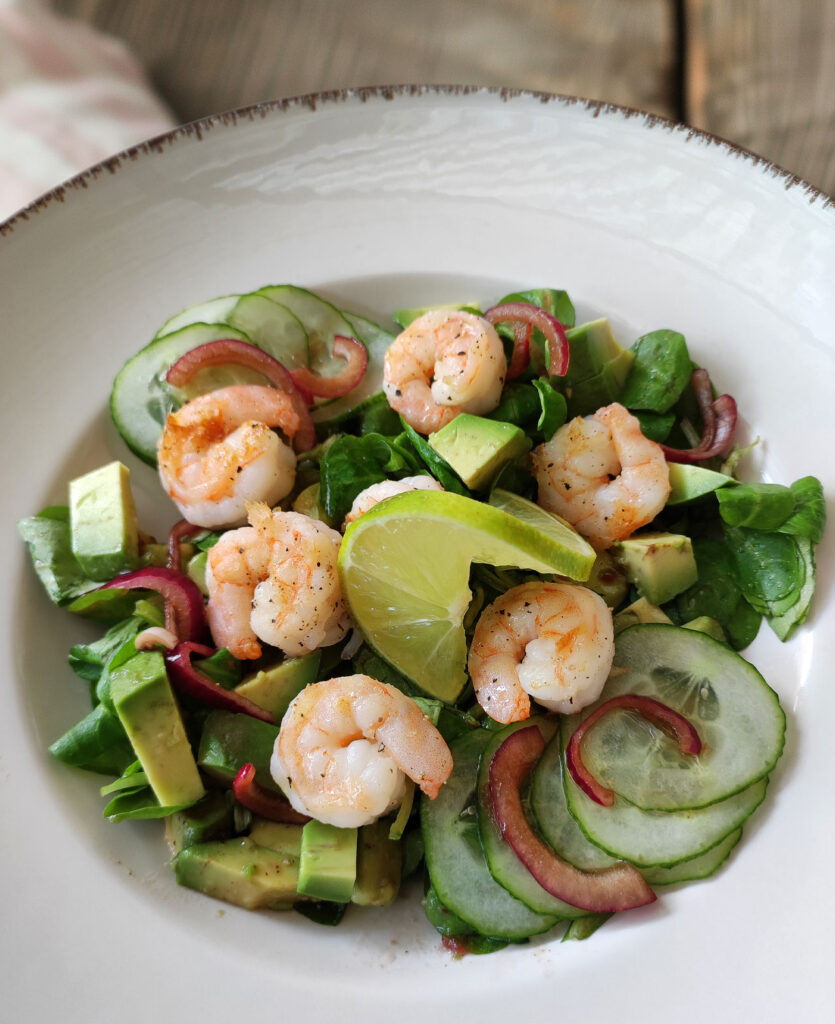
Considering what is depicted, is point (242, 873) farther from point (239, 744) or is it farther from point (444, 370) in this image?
point (444, 370)

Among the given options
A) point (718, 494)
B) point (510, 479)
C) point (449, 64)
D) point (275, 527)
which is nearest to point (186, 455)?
point (275, 527)

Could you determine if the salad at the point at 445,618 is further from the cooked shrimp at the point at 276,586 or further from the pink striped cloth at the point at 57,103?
the pink striped cloth at the point at 57,103

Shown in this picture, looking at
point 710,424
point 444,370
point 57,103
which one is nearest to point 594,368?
point 710,424

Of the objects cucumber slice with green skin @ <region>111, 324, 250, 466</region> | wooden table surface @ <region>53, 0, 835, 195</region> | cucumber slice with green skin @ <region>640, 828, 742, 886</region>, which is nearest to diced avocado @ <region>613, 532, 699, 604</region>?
cucumber slice with green skin @ <region>640, 828, 742, 886</region>

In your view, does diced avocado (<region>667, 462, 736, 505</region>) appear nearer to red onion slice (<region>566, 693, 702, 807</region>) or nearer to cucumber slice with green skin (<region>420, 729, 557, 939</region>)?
red onion slice (<region>566, 693, 702, 807</region>)

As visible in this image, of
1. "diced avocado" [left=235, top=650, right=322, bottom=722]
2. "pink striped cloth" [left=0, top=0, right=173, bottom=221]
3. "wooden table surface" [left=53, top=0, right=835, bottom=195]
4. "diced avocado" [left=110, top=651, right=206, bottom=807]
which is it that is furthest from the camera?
"wooden table surface" [left=53, top=0, right=835, bottom=195]

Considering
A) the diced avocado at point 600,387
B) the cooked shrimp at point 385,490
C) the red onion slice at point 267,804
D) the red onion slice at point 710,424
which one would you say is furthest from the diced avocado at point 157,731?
the red onion slice at point 710,424

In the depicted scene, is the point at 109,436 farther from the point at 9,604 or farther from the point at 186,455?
the point at 9,604
